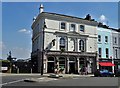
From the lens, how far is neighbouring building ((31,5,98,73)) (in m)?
43.3

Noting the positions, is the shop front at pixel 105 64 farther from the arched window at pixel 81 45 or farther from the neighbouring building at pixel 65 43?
the arched window at pixel 81 45

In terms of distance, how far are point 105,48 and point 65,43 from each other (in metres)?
10.4

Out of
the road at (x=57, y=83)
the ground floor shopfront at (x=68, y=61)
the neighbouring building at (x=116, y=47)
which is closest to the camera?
the road at (x=57, y=83)

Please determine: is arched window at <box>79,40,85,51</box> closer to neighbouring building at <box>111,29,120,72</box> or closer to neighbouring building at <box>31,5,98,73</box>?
neighbouring building at <box>31,5,98,73</box>

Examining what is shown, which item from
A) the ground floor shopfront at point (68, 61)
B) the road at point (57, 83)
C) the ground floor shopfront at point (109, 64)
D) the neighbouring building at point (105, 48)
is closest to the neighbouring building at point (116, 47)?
the ground floor shopfront at point (109, 64)

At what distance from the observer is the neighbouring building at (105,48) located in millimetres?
50375

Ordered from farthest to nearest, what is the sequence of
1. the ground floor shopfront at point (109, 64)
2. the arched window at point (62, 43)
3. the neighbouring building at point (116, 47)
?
the neighbouring building at point (116, 47) → the ground floor shopfront at point (109, 64) → the arched window at point (62, 43)

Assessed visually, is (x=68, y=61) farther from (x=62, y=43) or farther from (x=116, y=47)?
(x=116, y=47)

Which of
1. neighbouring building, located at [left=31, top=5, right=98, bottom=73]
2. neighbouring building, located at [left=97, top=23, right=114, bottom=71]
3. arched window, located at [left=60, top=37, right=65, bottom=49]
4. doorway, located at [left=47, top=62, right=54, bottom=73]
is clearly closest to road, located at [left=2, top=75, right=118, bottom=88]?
neighbouring building, located at [left=31, top=5, right=98, bottom=73]

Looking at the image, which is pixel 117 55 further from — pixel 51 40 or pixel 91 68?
pixel 51 40

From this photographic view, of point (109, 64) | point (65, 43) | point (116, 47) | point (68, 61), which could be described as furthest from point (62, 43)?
point (116, 47)

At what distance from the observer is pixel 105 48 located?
51250 mm

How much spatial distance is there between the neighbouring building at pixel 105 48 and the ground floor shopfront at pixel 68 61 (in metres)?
2.58

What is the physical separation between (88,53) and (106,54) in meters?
5.61
